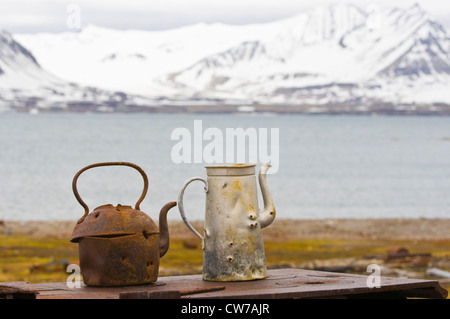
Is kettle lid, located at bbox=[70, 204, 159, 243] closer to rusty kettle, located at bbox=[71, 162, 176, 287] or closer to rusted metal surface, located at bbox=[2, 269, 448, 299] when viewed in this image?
rusty kettle, located at bbox=[71, 162, 176, 287]

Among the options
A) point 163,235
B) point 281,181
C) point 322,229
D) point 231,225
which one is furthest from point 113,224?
point 281,181

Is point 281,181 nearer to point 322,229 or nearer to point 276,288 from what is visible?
point 322,229

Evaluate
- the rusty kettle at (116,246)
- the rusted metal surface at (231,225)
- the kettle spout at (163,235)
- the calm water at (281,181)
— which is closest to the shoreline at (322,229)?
the calm water at (281,181)

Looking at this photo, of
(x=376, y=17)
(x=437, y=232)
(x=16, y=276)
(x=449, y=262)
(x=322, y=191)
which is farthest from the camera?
(x=322, y=191)

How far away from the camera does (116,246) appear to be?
4.75m

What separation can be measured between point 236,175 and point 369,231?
2187 centimetres

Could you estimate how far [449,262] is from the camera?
1784 centimetres

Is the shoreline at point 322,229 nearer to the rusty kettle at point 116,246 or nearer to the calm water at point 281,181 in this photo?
the calm water at point 281,181

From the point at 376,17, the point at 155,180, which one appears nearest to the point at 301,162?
the point at 155,180

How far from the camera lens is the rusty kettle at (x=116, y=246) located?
475 centimetres

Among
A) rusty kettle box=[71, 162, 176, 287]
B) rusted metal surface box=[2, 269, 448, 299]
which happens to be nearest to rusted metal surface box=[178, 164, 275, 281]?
rusted metal surface box=[2, 269, 448, 299]

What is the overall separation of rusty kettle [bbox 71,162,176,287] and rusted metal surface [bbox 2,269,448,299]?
0.07 metres

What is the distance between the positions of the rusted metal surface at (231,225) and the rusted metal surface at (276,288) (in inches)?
3.6
